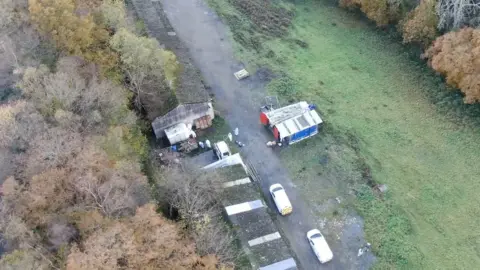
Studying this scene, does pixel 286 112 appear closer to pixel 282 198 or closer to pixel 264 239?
pixel 282 198

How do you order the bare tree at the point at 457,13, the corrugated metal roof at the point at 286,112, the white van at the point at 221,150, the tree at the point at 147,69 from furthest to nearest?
the bare tree at the point at 457,13 → the corrugated metal roof at the point at 286,112 → the white van at the point at 221,150 → the tree at the point at 147,69

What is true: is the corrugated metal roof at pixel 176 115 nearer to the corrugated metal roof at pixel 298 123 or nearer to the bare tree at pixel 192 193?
the bare tree at pixel 192 193

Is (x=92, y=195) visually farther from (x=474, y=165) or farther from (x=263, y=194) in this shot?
(x=474, y=165)

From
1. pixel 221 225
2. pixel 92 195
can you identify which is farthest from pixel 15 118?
pixel 221 225

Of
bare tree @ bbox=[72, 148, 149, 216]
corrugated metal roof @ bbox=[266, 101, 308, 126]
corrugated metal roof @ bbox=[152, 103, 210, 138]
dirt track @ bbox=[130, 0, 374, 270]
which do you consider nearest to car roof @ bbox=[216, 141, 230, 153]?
dirt track @ bbox=[130, 0, 374, 270]

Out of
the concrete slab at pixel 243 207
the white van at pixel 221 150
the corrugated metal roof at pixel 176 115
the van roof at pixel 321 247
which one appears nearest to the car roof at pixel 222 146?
the white van at pixel 221 150

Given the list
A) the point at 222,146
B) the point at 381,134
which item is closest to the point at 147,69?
the point at 222,146
